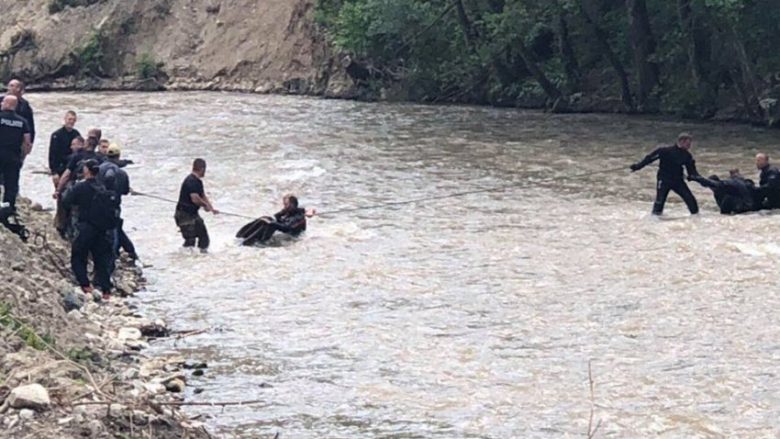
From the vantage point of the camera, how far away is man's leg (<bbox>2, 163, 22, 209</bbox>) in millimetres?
17219

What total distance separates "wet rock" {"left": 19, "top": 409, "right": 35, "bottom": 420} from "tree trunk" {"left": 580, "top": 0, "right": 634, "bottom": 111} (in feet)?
111

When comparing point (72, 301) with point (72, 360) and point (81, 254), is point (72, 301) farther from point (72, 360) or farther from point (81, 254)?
point (72, 360)

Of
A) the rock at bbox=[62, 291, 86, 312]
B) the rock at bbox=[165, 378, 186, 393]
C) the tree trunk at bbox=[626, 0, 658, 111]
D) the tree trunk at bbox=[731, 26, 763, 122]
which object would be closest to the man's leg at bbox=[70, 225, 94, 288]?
the rock at bbox=[62, 291, 86, 312]

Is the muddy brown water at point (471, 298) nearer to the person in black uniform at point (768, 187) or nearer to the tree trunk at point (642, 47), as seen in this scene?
the person in black uniform at point (768, 187)

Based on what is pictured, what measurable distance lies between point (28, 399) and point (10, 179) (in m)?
9.15

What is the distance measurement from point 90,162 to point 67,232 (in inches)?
98.6

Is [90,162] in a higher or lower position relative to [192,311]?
higher

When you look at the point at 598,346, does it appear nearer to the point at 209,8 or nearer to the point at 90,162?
the point at 90,162

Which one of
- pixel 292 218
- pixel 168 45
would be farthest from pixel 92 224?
pixel 168 45

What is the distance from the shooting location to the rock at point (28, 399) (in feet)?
28.3

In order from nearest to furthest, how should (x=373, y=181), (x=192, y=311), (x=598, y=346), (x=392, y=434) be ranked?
(x=392, y=434) → (x=598, y=346) → (x=192, y=311) → (x=373, y=181)

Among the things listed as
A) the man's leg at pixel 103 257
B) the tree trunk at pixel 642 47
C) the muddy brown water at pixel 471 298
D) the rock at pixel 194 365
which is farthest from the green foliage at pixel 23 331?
the tree trunk at pixel 642 47

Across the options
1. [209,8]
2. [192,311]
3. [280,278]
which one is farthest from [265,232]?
[209,8]

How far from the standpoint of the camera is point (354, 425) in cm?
1110
